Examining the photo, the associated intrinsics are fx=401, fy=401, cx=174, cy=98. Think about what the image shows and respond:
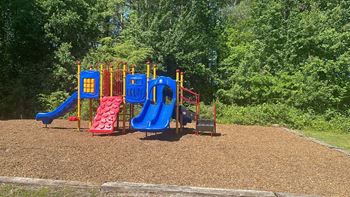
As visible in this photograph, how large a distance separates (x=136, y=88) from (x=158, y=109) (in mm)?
956

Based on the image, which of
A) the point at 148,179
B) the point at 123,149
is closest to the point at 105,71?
the point at 123,149

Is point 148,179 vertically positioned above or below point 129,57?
below

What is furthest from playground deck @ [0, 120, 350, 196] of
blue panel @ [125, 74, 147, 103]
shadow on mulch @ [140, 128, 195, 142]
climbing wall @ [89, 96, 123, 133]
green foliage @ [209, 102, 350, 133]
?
green foliage @ [209, 102, 350, 133]

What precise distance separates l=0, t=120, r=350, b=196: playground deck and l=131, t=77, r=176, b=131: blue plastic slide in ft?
1.49

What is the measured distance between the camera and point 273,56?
64.5ft

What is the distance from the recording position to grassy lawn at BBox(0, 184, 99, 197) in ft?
16.6

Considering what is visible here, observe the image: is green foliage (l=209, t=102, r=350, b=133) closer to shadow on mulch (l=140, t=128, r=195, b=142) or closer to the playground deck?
shadow on mulch (l=140, t=128, r=195, b=142)

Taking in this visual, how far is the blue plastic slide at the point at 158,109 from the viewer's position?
35.5 ft

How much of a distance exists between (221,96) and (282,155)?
→ 1172 cm

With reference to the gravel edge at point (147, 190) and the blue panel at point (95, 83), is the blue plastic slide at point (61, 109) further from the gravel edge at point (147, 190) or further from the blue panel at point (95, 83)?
the gravel edge at point (147, 190)

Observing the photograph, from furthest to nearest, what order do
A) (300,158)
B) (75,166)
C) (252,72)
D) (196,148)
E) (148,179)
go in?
1. (252,72)
2. (196,148)
3. (300,158)
4. (75,166)
5. (148,179)

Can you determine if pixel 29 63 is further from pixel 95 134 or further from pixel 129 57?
pixel 95 134

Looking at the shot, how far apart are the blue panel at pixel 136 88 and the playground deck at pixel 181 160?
110 centimetres

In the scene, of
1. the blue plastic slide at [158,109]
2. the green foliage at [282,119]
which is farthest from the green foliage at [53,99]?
the blue plastic slide at [158,109]
